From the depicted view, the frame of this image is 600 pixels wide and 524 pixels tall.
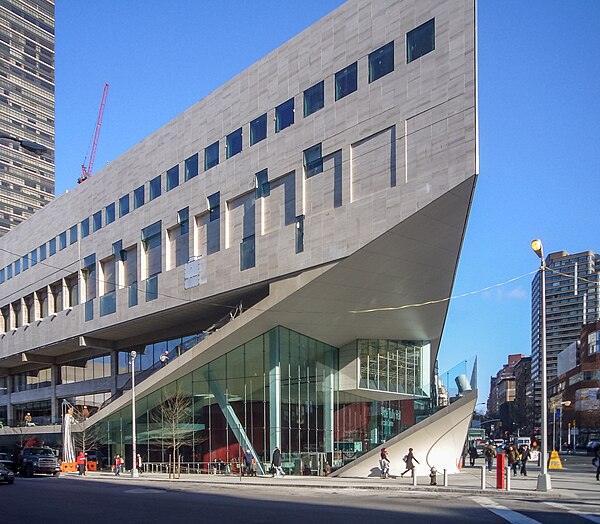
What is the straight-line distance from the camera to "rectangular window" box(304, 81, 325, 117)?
37812mm

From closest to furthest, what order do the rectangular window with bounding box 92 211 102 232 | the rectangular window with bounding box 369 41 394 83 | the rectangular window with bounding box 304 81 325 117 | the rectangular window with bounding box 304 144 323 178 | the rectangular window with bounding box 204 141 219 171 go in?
the rectangular window with bounding box 369 41 394 83 < the rectangular window with bounding box 304 144 323 178 < the rectangular window with bounding box 304 81 325 117 < the rectangular window with bounding box 204 141 219 171 < the rectangular window with bounding box 92 211 102 232

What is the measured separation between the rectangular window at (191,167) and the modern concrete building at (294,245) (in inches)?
5.0

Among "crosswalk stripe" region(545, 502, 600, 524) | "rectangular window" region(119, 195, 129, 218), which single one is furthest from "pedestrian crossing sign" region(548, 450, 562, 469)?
"rectangular window" region(119, 195, 129, 218)

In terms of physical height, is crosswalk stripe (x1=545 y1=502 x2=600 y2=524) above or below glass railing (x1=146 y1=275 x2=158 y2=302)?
below

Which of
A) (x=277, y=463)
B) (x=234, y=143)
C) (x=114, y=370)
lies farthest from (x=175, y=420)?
(x=234, y=143)

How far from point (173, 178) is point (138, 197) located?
4.65 m

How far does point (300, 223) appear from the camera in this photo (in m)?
38.2

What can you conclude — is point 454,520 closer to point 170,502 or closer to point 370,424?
point 170,502

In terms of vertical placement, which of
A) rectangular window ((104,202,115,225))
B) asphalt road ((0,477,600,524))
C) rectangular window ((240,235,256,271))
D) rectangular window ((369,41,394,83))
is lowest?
asphalt road ((0,477,600,524))

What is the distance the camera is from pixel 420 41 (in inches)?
1294

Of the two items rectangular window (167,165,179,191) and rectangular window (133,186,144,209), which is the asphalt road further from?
rectangular window (133,186,144,209)

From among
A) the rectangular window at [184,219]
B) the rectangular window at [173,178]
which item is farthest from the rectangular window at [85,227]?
the rectangular window at [184,219]

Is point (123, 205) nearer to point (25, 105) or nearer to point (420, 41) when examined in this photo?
point (420, 41)

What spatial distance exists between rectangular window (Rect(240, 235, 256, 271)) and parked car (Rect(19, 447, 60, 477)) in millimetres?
16447
